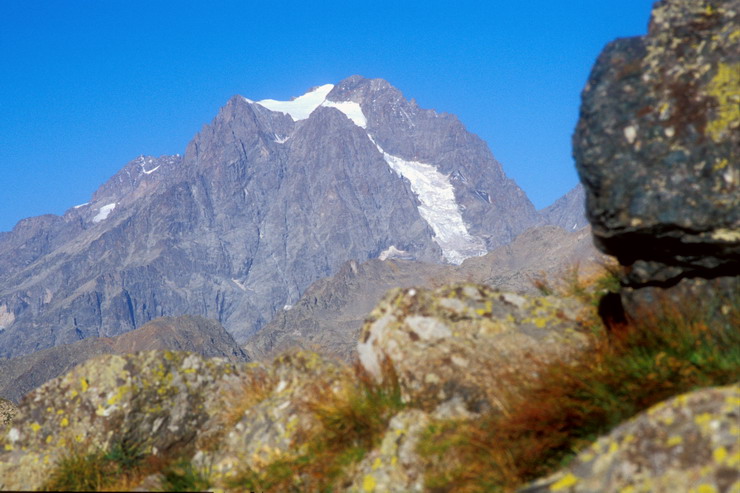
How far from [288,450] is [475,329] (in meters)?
3.02

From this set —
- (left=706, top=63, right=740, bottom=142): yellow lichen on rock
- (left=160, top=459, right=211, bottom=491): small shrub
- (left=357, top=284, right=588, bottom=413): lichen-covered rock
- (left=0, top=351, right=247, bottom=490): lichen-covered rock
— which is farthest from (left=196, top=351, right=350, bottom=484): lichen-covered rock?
(left=706, top=63, right=740, bottom=142): yellow lichen on rock

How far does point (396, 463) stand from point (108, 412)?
574 cm

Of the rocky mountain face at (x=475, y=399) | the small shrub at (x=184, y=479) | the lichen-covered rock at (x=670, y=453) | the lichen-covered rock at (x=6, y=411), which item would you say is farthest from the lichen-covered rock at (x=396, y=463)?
the lichen-covered rock at (x=6, y=411)

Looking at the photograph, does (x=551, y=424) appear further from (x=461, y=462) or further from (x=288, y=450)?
(x=288, y=450)

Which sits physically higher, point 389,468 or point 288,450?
point 288,450

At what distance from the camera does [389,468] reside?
6.80 m

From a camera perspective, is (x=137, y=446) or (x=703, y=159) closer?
(x=703, y=159)

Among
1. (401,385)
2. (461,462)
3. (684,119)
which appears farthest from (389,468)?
(684,119)

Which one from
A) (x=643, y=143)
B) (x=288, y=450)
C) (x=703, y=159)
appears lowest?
(x=288, y=450)

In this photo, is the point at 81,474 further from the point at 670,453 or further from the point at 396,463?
the point at 670,453

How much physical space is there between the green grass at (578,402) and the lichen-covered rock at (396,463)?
0.18 m

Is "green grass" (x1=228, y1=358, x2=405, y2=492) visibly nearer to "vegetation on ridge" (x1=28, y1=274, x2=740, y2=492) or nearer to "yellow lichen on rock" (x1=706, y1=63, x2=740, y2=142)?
"vegetation on ridge" (x1=28, y1=274, x2=740, y2=492)

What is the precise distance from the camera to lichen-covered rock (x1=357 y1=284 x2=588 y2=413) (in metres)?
7.73

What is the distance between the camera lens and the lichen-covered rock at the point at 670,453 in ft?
14.5
